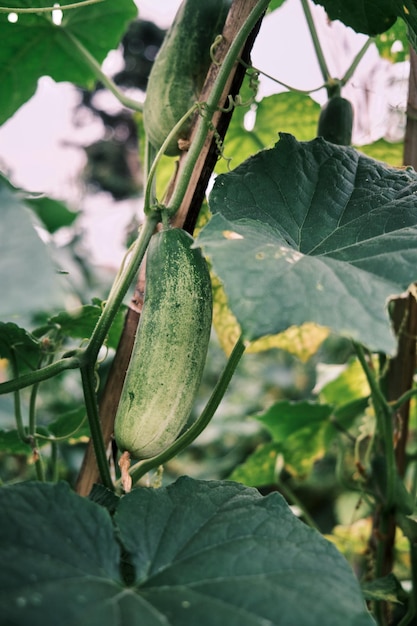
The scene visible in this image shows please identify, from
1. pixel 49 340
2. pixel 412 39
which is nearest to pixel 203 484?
pixel 49 340

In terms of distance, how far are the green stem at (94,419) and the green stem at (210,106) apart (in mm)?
188

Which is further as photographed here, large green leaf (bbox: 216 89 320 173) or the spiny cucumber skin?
large green leaf (bbox: 216 89 320 173)

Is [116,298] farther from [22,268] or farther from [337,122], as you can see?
[337,122]

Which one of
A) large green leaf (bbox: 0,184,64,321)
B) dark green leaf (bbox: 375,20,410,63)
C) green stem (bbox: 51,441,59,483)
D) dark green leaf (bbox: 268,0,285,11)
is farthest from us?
dark green leaf (bbox: 375,20,410,63)

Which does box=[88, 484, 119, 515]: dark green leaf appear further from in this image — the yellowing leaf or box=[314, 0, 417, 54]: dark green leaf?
box=[314, 0, 417, 54]: dark green leaf

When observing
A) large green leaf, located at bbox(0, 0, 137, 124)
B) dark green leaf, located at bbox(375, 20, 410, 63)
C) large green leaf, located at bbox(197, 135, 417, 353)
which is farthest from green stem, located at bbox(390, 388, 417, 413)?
large green leaf, located at bbox(0, 0, 137, 124)

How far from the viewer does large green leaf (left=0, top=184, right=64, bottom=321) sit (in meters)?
0.40

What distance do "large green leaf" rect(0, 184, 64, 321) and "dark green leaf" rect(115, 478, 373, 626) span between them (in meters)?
0.22

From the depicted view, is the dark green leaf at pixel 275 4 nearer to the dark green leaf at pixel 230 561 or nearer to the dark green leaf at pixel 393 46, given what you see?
the dark green leaf at pixel 393 46

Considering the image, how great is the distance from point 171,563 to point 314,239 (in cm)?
33

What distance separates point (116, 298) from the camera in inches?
24.8

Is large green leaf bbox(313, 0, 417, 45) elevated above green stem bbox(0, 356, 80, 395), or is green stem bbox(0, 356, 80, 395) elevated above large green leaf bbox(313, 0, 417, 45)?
large green leaf bbox(313, 0, 417, 45)

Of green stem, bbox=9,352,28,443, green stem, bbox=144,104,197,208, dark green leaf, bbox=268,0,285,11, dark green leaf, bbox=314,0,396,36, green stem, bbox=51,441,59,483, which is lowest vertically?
green stem, bbox=51,441,59,483

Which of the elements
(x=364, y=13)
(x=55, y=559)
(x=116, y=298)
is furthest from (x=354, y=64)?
(x=55, y=559)
